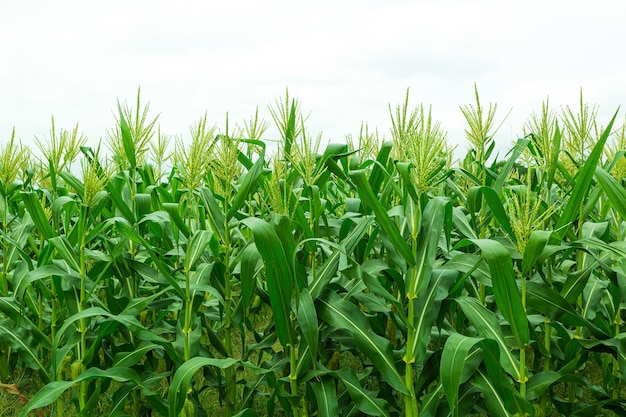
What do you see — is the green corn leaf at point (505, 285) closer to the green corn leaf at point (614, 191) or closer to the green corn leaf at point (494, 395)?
the green corn leaf at point (494, 395)

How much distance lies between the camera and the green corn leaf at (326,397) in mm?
3037

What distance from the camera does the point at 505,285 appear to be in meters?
2.65

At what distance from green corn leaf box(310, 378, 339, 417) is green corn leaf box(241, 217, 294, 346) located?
280mm

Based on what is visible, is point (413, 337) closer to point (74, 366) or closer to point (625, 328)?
point (74, 366)

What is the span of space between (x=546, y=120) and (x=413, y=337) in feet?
5.10

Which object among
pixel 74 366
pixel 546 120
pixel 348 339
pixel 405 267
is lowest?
pixel 74 366

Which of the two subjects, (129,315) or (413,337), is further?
(129,315)

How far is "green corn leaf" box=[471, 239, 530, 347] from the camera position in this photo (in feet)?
8.43

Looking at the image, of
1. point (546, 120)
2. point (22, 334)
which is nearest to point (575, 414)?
point (546, 120)

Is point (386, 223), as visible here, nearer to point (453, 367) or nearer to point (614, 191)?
point (453, 367)

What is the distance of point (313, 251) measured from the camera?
3.15 metres

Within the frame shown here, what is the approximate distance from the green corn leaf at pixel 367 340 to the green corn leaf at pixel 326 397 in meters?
0.33

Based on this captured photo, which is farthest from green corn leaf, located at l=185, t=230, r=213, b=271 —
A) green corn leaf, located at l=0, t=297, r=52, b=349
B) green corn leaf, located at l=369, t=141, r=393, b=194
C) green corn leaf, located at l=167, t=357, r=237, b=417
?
green corn leaf, located at l=0, t=297, r=52, b=349

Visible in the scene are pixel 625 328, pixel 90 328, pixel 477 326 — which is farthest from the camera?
pixel 625 328
